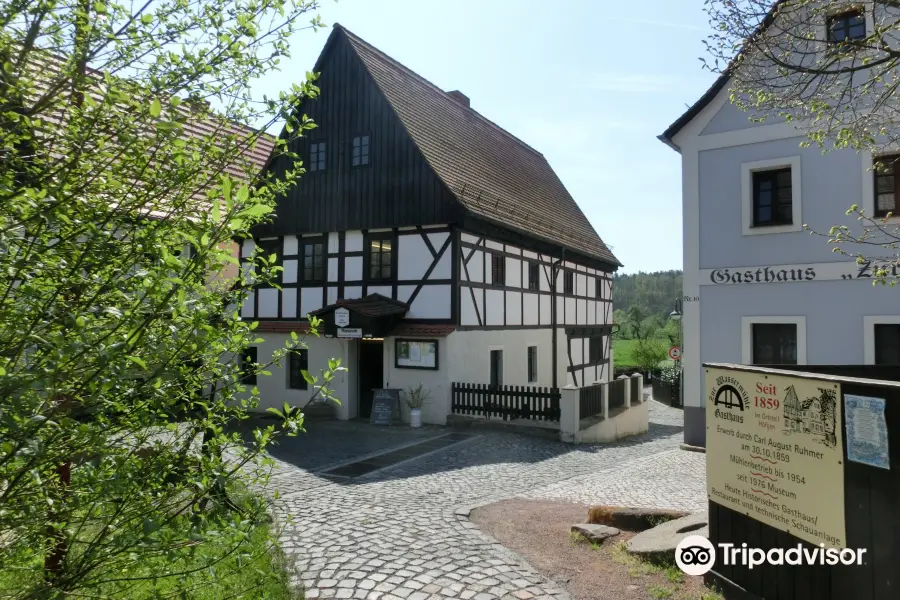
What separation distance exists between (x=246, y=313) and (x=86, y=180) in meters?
16.9

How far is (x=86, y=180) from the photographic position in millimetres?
2680

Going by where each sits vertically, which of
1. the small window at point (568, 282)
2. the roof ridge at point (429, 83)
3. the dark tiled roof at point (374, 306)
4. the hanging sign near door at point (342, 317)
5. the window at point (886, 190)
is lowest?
the hanging sign near door at point (342, 317)

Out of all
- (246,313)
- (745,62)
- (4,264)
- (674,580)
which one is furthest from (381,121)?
(4,264)

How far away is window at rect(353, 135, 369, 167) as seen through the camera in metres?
16.8

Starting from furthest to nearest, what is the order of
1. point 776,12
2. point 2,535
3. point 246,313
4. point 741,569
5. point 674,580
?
point 246,313 → point 776,12 → point 674,580 → point 741,569 → point 2,535

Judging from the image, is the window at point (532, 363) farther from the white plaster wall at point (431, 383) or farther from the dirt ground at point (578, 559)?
the dirt ground at point (578, 559)

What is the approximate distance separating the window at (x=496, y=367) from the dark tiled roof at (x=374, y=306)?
10.3 ft

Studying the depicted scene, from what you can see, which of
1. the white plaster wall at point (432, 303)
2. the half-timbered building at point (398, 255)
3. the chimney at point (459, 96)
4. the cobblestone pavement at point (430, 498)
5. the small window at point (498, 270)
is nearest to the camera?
the cobblestone pavement at point (430, 498)

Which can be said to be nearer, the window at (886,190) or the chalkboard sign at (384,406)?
the window at (886,190)

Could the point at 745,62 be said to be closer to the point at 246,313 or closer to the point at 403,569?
the point at 403,569

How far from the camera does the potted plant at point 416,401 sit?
49.2ft

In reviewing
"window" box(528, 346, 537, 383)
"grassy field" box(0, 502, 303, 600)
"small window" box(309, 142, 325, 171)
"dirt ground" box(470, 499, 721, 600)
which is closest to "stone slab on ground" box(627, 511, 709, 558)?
"dirt ground" box(470, 499, 721, 600)

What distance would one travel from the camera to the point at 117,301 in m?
2.50

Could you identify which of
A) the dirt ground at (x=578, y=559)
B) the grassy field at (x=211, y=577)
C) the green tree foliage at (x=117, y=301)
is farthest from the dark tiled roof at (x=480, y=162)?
the green tree foliage at (x=117, y=301)
